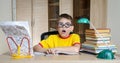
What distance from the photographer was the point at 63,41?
5.62 ft

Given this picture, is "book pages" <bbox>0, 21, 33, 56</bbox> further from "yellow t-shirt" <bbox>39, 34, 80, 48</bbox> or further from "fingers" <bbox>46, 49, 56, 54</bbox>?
"yellow t-shirt" <bbox>39, 34, 80, 48</bbox>

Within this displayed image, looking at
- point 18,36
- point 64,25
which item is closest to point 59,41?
point 64,25

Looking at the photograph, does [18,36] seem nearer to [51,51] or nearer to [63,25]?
[51,51]

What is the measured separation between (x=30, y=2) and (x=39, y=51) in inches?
76.8

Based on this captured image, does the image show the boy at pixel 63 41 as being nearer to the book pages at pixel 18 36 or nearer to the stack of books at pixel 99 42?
the stack of books at pixel 99 42

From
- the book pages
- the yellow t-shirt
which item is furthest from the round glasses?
the book pages

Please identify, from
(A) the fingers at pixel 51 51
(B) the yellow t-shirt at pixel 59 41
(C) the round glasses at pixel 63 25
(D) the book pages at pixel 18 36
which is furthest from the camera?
(B) the yellow t-shirt at pixel 59 41

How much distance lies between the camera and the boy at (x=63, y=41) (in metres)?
1.49

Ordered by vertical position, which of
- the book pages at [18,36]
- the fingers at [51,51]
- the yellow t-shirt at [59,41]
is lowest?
the fingers at [51,51]

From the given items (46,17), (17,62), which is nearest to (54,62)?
(17,62)

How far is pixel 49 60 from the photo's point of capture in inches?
46.6

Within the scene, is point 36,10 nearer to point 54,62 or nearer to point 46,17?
point 46,17

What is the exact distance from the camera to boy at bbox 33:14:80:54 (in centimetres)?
149

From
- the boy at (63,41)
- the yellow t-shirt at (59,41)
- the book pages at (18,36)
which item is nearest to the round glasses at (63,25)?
the boy at (63,41)
